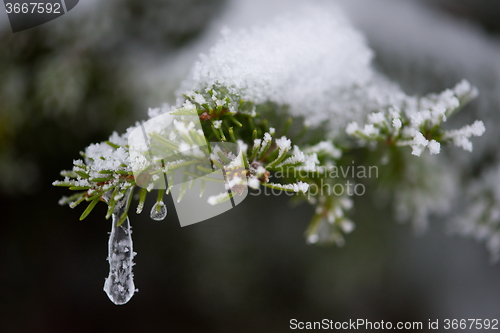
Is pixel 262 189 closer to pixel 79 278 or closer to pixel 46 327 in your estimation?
pixel 79 278

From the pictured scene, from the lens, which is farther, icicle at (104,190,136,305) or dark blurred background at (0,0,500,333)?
dark blurred background at (0,0,500,333)

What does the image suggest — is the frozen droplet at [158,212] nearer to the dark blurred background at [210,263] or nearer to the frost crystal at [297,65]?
the frost crystal at [297,65]

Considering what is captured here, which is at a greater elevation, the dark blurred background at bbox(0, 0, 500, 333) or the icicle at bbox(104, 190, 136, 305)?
the icicle at bbox(104, 190, 136, 305)

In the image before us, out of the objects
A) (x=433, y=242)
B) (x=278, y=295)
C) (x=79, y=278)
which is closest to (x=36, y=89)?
(x=79, y=278)

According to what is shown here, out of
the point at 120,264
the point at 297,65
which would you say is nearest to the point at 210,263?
the point at 120,264

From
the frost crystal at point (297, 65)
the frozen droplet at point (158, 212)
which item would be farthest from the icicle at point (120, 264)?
the frost crystal at point (297, 65)

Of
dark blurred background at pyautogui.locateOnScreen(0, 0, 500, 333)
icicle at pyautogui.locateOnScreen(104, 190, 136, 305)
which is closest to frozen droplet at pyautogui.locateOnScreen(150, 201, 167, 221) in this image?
icicle at pyautogui.locateOnScreen(104, 190, 136, 305)

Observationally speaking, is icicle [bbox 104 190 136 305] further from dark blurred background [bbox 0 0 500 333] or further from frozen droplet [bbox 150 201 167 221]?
dark blurred background [bbox 0 0 500 333]
